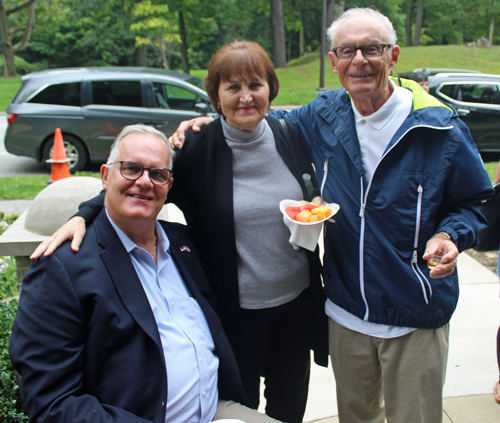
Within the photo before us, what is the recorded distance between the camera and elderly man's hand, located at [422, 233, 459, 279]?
6.01ft

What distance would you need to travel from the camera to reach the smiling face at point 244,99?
7.14 ft

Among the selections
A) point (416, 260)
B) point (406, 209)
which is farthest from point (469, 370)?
point (406, 209)

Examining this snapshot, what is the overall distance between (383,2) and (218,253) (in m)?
46.7

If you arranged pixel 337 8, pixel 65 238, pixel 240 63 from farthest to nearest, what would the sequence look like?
1. pixel 337 8
2. pixel 240 63
3. pixel 65 238

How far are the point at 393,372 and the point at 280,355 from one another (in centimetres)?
57

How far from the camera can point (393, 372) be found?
83.0 inches

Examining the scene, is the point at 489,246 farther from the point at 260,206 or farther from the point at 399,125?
the point at 260,206

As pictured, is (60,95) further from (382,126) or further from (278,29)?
(278,29)

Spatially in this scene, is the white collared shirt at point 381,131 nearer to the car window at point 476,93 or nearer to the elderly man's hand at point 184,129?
the elderly man's hand at point 184,129

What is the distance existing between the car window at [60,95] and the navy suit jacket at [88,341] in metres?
8.13

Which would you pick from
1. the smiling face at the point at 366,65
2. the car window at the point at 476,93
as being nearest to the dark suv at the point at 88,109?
the car window at the point at 476,93

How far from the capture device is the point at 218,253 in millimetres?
2227

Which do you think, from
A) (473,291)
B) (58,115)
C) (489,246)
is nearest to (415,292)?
(489,246)

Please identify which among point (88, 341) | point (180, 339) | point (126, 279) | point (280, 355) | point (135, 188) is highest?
point (135, 188)
